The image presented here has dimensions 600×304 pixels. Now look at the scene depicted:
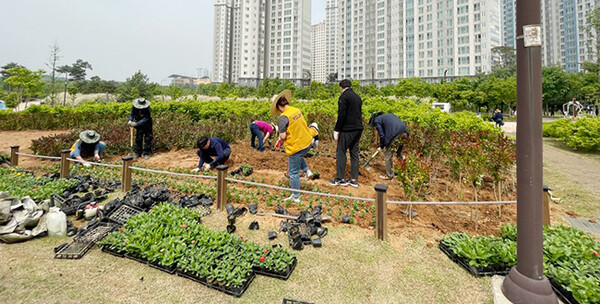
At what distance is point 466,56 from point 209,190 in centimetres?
6818

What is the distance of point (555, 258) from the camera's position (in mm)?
2732

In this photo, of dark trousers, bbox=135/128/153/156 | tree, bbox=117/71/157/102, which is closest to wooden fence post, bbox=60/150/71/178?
dark trousers, bbox=135/128/153/156

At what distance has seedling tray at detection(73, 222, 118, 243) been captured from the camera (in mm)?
3455

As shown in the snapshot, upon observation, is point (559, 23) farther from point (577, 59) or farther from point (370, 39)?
point (370, 39)

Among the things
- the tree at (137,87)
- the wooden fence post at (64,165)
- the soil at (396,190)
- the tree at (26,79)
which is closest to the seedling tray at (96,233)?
the soil at (396,190)

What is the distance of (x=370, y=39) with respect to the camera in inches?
2968

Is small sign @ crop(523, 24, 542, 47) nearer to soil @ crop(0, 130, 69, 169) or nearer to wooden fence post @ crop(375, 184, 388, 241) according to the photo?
wooden fence post @ crop(375, 184, 388, 241)

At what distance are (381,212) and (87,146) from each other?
310 inches

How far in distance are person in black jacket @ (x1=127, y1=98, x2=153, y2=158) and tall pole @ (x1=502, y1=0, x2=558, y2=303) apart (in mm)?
8189

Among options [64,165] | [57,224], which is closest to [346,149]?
[57,224]

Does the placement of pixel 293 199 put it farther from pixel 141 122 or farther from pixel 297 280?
pixel 141 122

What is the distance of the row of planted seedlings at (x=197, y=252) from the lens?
2.69 m

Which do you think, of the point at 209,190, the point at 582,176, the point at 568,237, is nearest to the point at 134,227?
the point at 209,190

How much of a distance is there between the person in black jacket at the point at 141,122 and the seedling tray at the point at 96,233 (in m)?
4.59
